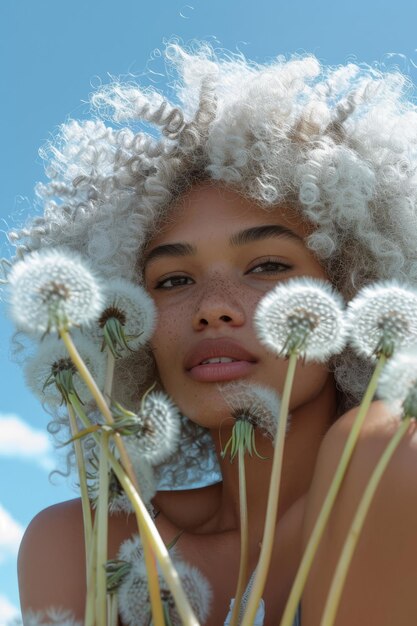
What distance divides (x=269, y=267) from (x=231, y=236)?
0.12 metres

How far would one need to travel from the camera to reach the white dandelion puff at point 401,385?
982 millimetres

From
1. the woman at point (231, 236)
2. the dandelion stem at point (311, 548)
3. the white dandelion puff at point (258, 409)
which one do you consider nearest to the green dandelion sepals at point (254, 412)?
the white dandelion puff at point (258, 409)

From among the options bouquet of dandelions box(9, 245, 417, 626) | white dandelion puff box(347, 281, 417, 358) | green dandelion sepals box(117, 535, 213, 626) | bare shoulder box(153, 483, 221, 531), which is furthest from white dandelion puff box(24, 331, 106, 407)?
bare shoulder box(153, 483, 221, 531)

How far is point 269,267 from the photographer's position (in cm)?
207

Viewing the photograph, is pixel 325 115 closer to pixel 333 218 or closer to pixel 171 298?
pixel 333 218

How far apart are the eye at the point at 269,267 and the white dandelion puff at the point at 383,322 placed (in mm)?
Answer: 909

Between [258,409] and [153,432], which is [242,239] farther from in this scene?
[153,432]

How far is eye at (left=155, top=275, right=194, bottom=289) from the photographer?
217cm

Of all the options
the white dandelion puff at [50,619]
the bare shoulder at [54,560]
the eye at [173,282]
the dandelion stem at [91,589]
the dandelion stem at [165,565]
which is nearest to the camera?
the dandelion stem at [165,565]

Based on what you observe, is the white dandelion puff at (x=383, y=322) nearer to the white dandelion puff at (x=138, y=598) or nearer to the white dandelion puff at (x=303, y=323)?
the white dandelion puff at (x=303, y=323)

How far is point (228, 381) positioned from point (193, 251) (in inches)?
14.8

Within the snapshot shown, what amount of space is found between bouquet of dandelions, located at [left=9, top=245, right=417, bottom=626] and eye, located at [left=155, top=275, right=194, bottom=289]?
90 cm

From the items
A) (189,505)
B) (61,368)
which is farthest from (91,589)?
(189,505)

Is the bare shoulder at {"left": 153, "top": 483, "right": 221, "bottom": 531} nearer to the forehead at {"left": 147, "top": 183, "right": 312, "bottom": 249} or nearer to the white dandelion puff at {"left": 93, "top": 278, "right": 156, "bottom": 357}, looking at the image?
the forehead at {"left": 147, "top": 183, "right": 312, "bottom": 249}
